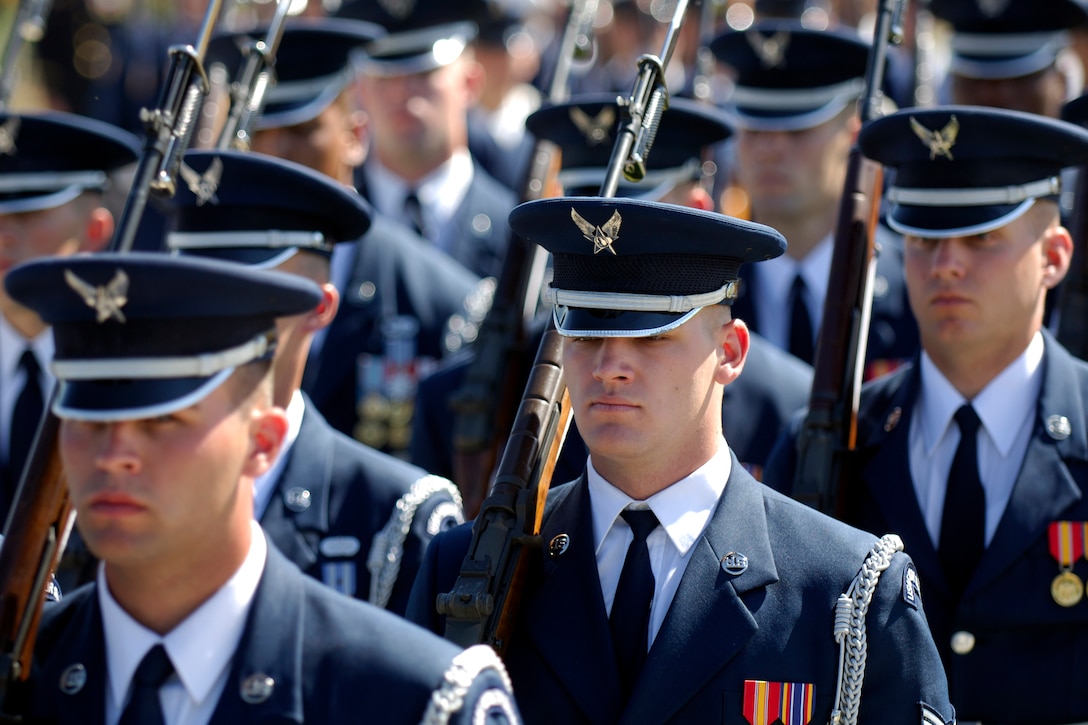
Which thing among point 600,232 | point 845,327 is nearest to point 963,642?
point 845,327

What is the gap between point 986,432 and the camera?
16.3 ft

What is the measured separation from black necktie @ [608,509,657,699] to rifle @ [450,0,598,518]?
2.11 meters

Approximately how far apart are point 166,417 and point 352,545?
76.7 inches

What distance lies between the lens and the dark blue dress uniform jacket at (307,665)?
10.6 feet

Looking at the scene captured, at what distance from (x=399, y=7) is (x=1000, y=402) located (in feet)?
15.9

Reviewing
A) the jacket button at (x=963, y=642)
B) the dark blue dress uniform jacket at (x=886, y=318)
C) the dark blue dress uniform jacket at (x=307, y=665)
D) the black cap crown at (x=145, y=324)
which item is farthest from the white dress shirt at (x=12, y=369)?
the jacket button at (x=963, y=642)

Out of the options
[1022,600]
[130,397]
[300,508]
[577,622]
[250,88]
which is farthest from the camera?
[250,88]

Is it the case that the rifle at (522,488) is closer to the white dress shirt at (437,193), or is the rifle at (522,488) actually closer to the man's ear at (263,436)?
the man's ear at (263,436)

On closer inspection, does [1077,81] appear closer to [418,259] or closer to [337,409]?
[418,259]

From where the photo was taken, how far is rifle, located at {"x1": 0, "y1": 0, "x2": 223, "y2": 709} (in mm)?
3492


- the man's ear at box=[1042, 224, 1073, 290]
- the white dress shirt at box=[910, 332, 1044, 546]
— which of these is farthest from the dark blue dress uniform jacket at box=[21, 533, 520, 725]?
the man's ear at box=[1042, 224, 1073, 290]

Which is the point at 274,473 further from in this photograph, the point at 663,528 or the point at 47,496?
the point at 663,528

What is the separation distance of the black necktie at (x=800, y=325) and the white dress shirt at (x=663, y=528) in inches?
117

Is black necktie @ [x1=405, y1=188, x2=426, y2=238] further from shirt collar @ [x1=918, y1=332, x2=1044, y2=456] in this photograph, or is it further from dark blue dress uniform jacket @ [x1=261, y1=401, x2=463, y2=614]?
shirt collar @ [x1=918, y1=332, x2=1044, y2=456]
